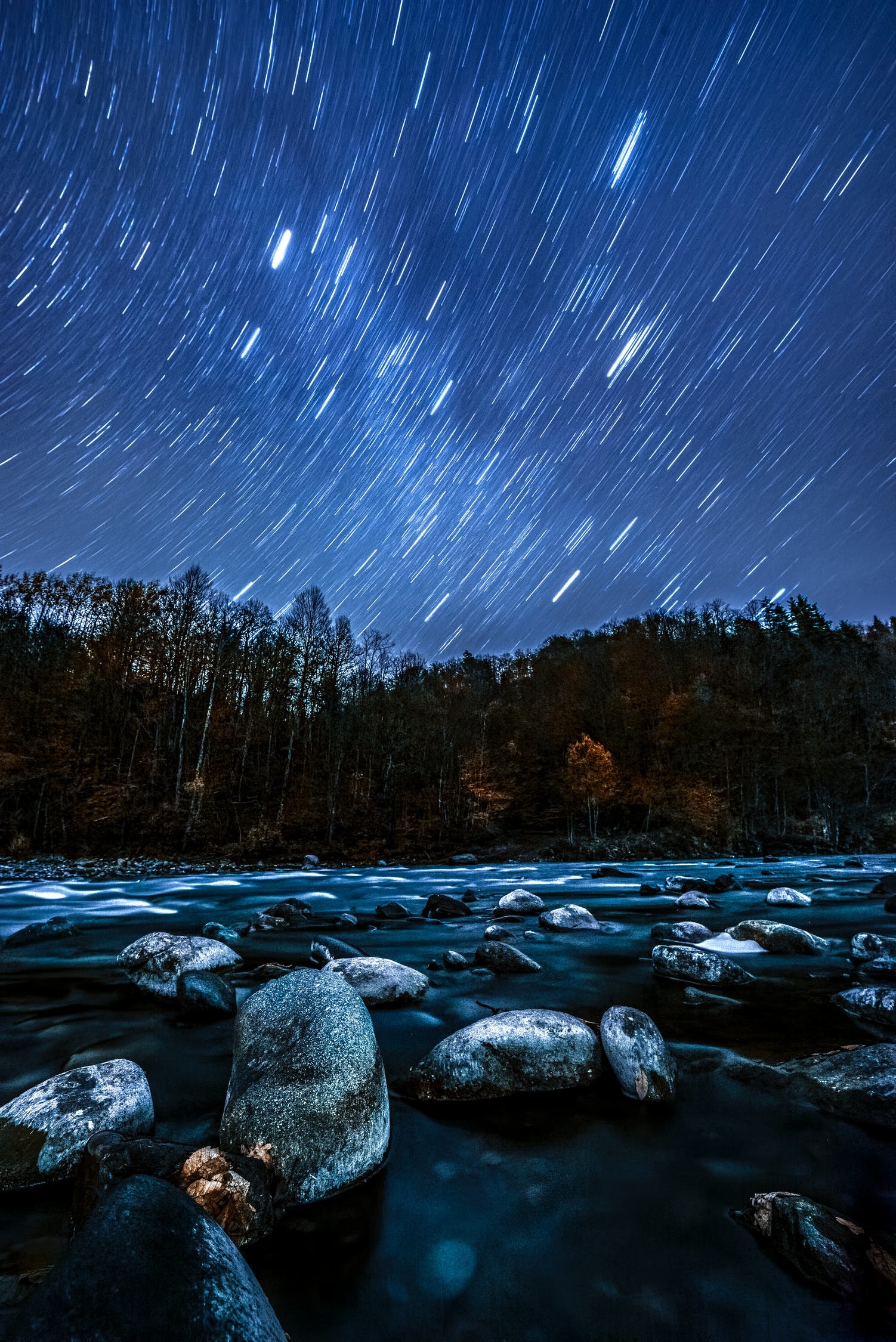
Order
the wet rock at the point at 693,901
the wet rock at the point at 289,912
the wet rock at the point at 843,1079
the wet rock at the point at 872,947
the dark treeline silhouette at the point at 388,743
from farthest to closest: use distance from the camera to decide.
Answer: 1. the dark treeline silhouette at the point at 388,743
2. the wet rock at the point at 693,901
3. the wet rock at the point at 289,912
4. the wet rock at the point at 872,947
5. the wet rock at the point at 843,1079

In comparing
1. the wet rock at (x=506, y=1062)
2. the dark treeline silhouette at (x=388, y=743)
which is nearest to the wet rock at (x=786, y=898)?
the wet rock at (x=506, y=1062)

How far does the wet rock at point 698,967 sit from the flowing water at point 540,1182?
24 cm

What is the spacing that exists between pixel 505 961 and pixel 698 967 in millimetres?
2238

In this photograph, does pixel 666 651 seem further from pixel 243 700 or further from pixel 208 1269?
pixel 208 1269

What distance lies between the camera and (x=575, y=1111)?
353 cm

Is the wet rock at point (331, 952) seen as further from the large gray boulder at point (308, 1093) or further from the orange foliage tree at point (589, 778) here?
the orange foliage tree at point (589, 778)

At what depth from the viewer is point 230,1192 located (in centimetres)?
238

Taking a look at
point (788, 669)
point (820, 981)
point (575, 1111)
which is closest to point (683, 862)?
point (820, 981)

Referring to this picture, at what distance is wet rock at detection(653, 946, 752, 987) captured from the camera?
20.6 ft

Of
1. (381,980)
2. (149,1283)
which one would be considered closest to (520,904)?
(381,980)

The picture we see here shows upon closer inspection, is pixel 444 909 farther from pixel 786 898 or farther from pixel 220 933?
pixel 786 898

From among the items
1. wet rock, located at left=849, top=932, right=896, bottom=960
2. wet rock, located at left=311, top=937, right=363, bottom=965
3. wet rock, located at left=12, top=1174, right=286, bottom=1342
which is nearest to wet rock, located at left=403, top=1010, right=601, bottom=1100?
wet rock, located at left=12, top=1174, right=286, bottom=1342

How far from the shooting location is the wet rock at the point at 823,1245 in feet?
6.86

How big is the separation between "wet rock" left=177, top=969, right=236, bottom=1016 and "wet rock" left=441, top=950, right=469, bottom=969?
8.66 feet
